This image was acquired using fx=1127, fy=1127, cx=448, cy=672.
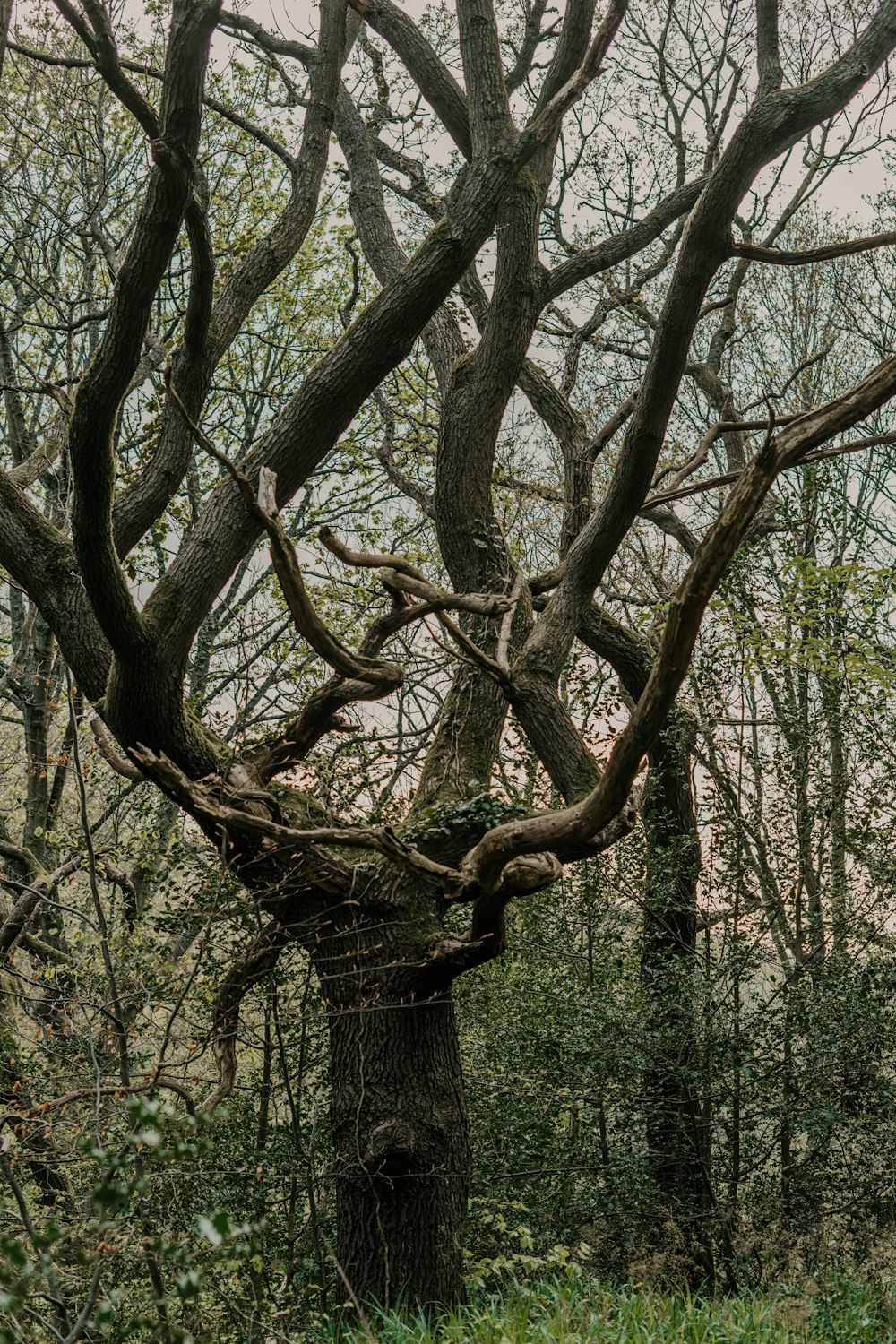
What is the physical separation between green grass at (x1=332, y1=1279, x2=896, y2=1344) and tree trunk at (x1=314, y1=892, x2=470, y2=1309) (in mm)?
291

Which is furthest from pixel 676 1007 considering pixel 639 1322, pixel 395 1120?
pixel 639 1322

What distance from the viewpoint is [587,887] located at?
317 inches

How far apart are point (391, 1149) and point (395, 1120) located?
0.44 feet

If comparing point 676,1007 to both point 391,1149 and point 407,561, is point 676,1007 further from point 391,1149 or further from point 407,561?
point 407,561

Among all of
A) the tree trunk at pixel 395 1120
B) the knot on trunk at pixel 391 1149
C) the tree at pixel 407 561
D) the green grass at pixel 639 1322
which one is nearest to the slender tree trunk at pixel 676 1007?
the tree at pixel 407 561

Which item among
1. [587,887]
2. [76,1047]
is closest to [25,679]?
[76,1047]

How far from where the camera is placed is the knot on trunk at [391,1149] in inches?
211

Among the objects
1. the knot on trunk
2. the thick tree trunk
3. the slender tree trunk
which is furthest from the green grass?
the slender tree trunk

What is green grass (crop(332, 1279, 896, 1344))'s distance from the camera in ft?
14.5

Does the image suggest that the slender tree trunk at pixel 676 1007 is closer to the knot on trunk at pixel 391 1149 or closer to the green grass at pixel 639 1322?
the green grass at pixel 639 1322

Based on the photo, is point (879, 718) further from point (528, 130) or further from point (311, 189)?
point (311, 189)

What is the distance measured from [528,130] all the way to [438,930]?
166 inches

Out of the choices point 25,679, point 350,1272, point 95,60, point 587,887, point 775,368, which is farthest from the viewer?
Answer: point 775,368

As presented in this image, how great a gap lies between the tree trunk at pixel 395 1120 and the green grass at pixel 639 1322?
0.29m
